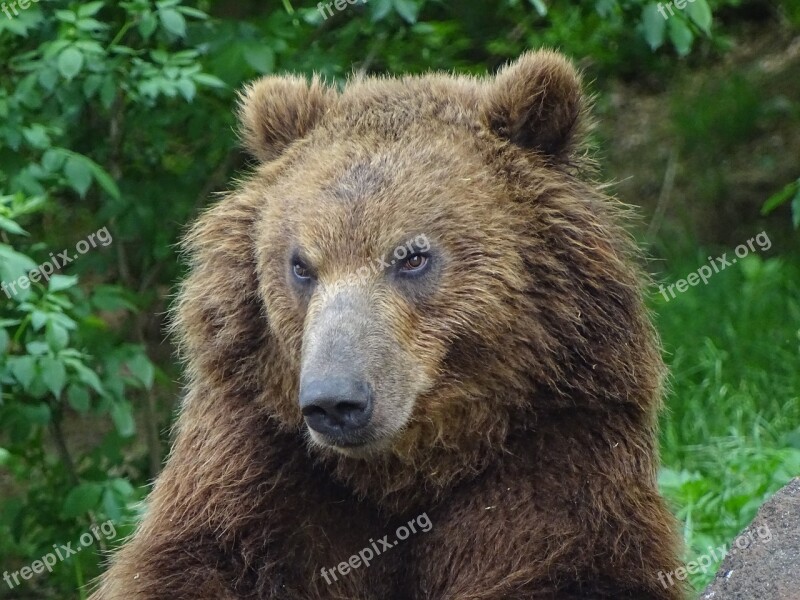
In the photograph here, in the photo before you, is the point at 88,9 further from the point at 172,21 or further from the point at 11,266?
the point at 11,266

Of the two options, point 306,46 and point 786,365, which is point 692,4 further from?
point 786,365

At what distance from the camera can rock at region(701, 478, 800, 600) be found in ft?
13.9

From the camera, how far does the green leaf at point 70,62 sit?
5.98m

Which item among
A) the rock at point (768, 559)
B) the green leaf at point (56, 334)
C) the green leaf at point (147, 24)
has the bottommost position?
the rock at point (768, 559)

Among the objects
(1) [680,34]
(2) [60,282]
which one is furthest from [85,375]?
(1) [680,34]

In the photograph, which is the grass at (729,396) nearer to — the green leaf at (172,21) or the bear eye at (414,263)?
the bear eye at (414,263)

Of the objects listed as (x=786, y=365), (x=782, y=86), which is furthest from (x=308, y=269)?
(x=782, y=86)

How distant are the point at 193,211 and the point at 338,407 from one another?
3.84 meters

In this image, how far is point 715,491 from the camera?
6609 millimetres

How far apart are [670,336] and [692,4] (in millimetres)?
3142

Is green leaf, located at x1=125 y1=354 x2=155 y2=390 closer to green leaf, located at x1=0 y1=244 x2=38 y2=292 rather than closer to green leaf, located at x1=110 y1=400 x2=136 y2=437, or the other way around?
green leaf, located at x1=110 y1=400 x2=136 y2=437

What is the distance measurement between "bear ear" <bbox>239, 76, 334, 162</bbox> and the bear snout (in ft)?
4.44

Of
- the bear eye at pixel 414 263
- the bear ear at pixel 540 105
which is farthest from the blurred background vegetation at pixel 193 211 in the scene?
the bear eye at pixel 414 263

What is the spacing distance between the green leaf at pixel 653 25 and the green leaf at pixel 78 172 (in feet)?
9.11
